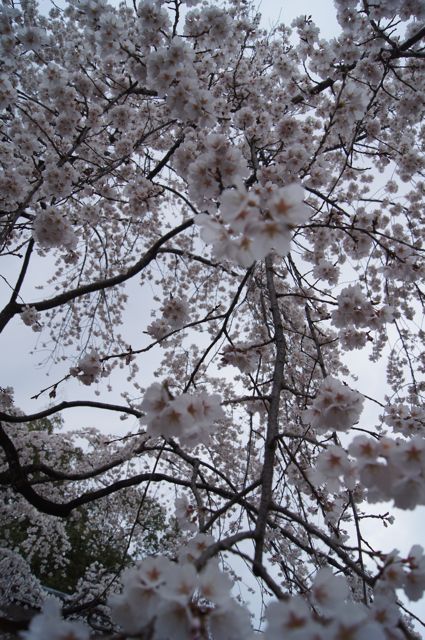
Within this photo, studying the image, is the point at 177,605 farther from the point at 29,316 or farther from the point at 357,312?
the point at 29,316

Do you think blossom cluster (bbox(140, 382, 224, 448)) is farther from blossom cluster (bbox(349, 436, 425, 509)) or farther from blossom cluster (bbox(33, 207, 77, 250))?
blossom cluster (bbox(33, 207, 77, 250))

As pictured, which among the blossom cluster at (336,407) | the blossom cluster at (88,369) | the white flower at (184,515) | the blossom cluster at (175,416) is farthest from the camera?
the blossom cluster at (88,369)

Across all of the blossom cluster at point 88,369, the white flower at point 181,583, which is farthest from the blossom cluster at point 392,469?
the blossom cluster at point 88,369

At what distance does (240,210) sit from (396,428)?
5.79 feet

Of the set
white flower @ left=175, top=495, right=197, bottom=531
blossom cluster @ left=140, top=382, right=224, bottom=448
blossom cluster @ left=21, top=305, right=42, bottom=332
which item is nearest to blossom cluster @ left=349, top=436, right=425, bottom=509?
blossom cluster @ left=140, top=382, right=224, bottom=448

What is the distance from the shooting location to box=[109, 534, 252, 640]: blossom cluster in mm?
942

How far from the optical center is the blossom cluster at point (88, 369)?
3268 mm

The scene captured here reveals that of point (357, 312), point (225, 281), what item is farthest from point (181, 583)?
point (225, 281)

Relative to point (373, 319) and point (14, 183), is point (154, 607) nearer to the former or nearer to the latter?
point (373, 319)

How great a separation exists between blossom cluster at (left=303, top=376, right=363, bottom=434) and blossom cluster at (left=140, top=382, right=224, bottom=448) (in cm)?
59

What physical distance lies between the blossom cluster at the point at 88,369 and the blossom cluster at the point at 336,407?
197cm

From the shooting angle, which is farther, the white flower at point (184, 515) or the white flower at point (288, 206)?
the white flower at point (184, 515)

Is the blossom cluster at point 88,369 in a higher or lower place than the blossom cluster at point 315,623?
higher

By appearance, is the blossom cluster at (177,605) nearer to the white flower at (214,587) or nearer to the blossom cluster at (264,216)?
the white flower at (214,587)
